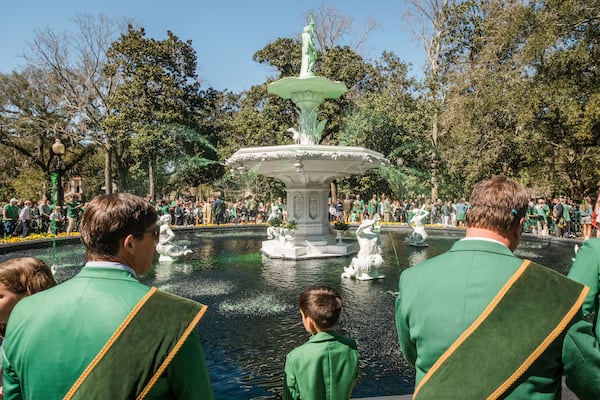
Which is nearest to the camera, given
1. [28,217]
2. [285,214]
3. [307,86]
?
[307,86]

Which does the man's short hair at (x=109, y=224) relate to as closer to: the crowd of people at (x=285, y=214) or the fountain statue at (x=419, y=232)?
the crowd of people at (x=285, y=214)

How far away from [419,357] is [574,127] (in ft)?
68.8

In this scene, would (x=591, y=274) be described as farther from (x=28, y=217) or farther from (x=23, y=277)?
(x=28, y=217)

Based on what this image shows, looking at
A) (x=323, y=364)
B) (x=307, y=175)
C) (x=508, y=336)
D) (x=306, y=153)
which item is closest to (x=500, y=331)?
(x=508, y=336)

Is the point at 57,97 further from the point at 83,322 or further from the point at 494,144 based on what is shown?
the point at 83,322

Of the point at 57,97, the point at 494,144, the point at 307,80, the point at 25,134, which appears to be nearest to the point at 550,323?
the point at 307,80

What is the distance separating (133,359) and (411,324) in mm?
1092

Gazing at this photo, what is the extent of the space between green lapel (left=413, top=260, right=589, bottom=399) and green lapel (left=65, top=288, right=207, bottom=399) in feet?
3.31

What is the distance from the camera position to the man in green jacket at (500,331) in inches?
65.3

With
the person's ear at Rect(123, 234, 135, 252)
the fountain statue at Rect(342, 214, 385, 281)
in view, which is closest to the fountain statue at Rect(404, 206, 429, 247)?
the fountain statue at Rect(342, 214, 385, 281)

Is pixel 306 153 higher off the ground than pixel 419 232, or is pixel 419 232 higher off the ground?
pixel 306 153

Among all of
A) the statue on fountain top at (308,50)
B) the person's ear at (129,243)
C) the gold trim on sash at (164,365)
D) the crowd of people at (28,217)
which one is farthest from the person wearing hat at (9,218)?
the gold trim on sash at (164,365)

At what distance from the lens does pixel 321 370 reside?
2.60 m

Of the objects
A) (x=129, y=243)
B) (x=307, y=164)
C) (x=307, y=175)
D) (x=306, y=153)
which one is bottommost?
(x=129, y=243)
